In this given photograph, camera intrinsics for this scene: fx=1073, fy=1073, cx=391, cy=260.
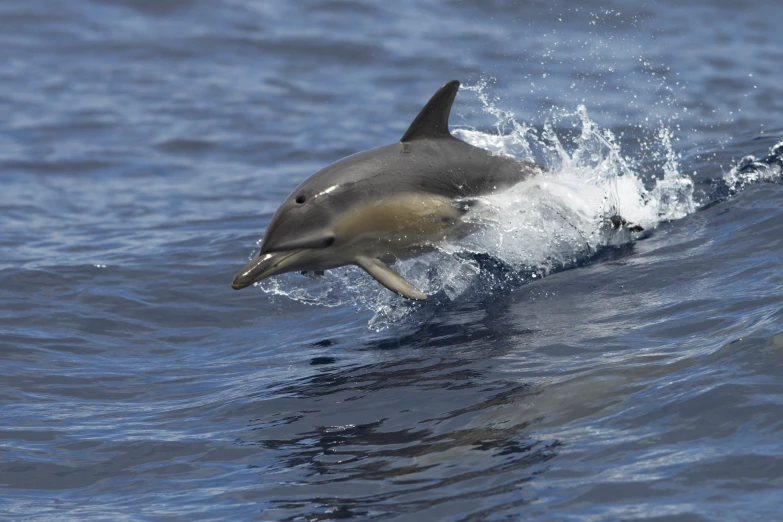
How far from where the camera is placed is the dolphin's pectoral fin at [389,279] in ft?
26.0

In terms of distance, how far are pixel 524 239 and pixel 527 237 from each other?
37mm

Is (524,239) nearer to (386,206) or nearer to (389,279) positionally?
(386,206)

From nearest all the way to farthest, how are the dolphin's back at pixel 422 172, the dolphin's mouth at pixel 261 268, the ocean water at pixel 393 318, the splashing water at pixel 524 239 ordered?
the ocean water at pixel 393 318 < the dolphin's mouth at pixel 261 268 < the dolphin's back at pixel 422 172 < the splashing water at pixel 524 239

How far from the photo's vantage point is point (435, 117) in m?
8.64

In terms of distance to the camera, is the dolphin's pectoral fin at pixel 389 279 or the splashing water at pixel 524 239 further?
the splashing water at pixel 524 239

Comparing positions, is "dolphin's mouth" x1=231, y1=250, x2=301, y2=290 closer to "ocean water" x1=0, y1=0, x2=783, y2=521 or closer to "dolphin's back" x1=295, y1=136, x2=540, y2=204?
"dolphin's back" x1=295, y1=136, x2=540, y2=204

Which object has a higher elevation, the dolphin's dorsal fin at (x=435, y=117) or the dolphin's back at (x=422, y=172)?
the dolphin's dorsal fin at (x=435, y=117)

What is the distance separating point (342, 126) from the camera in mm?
17422

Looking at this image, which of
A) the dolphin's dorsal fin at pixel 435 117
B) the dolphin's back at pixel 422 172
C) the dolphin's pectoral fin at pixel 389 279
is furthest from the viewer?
the dolphin's dorsal fin at pixel 435 117

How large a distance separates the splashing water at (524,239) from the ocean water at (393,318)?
3cm

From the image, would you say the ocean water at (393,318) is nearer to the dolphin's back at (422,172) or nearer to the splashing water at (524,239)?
the splashing water at (524,239)

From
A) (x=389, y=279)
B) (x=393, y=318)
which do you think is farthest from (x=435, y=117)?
(x=393, y=318)

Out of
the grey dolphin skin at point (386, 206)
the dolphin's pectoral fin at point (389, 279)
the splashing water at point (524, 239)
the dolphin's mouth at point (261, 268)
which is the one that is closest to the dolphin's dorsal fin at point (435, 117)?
the grey dolphin skin at point (386, 206)

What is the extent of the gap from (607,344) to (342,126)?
10690 millimetres
